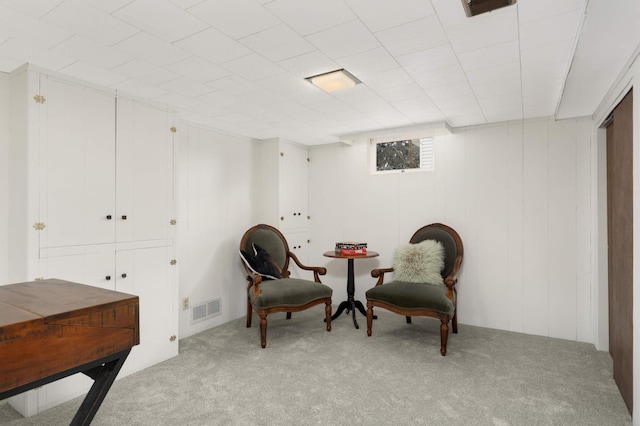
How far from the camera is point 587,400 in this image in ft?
7.50

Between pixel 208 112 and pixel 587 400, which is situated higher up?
pixel 208 112

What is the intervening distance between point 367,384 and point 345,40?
2.23 meters

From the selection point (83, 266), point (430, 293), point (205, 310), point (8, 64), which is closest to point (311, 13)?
point (8, 64)

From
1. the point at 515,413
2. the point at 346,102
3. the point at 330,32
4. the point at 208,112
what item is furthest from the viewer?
the point at 208,112

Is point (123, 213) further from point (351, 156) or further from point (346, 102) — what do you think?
point (351, 156)

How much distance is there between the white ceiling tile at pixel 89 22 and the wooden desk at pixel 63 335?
4.15ft

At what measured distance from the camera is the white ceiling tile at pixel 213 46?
6.21 ft

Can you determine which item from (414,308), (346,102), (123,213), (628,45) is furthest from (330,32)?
(414,308)

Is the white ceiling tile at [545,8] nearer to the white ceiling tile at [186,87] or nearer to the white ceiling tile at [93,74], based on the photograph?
the white ceiling tile at [186,87]

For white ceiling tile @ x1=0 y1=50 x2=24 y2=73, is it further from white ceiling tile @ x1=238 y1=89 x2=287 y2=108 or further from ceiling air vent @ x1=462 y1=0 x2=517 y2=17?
ceiling air vent @ x1=462 y1=0 x2=517 y2=17

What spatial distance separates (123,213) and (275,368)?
1672 mm

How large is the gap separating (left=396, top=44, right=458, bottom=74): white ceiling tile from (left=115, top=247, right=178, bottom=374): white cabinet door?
237 centimetres

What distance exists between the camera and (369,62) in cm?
222

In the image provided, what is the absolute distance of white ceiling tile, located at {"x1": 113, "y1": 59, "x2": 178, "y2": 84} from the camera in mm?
2256
